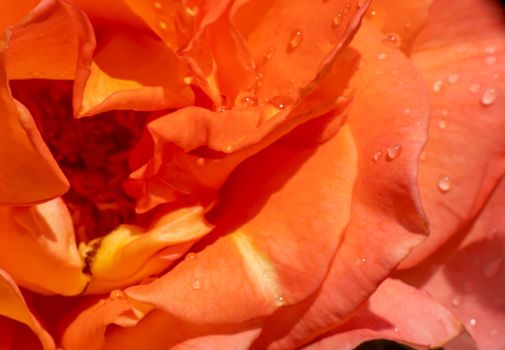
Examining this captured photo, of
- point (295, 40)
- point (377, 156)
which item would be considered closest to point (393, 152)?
point (377, 156)

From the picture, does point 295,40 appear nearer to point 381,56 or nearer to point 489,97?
point 381,56

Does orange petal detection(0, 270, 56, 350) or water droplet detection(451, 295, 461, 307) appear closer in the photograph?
orange petal detection(0, 270, 56, 350)

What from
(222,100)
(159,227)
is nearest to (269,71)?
(222,100)

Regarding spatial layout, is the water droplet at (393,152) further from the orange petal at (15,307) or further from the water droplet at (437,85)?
the orange petal at (15,307)

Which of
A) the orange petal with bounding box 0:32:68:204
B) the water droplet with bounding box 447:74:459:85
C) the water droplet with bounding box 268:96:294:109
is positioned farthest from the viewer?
the water droplet with bounding box 447:74:459:85

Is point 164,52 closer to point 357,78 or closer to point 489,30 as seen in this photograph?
point 357,78

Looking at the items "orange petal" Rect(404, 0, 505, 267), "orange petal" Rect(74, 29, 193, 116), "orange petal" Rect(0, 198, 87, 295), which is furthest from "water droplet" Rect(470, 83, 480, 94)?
"orange petal" Rect(0, 198, 87, 295)

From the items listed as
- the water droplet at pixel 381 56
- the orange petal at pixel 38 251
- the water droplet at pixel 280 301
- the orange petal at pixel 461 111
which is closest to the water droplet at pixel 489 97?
the orange petal at pixel 461 111

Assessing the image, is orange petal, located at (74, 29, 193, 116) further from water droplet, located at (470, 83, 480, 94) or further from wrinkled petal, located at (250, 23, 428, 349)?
water droplet, located at (470, 83, 480, 94)
